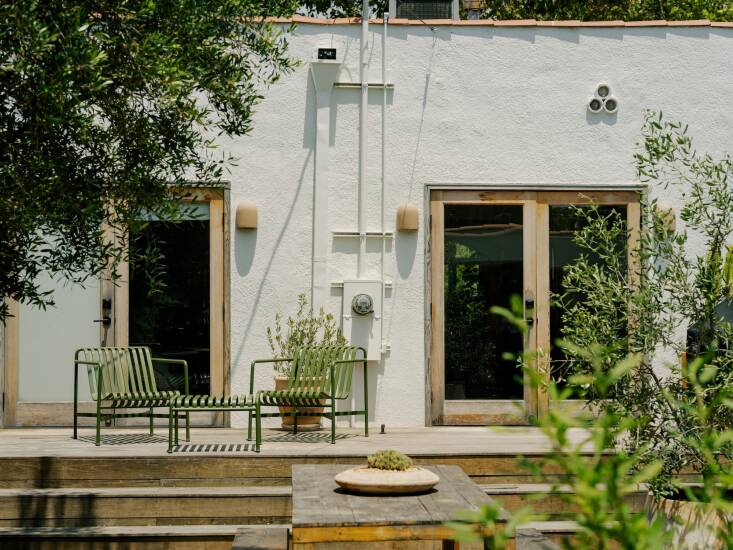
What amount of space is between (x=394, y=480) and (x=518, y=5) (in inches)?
509

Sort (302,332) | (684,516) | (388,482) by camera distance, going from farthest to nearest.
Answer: (302,332) < (684,516) < (388,482)

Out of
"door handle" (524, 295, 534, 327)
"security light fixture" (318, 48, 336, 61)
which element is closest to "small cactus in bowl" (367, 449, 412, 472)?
"door handle" (524, 295, 534, 327)

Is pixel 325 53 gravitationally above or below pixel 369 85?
above

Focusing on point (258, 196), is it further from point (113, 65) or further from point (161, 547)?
point (113, 65)

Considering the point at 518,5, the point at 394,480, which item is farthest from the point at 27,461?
the point at 518,5

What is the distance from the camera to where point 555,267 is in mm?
9117

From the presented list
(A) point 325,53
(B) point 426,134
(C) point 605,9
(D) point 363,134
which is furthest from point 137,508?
(C) point 605,9

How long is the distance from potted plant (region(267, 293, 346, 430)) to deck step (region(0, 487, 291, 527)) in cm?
229

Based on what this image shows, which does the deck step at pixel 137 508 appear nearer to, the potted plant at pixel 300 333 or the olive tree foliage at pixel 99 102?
the olive tree foliage at pixel 99 102

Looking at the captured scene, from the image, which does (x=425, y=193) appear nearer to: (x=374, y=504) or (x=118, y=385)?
(x=118, y=385)

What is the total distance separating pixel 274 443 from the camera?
7465 mm

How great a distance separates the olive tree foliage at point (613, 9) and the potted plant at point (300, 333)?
8.85 m

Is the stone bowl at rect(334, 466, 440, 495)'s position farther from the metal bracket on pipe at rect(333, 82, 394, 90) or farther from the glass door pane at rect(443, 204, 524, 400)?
the metal bracket on pipe at rect(333, 82, 394, 90)

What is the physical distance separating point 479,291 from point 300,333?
154 cm
